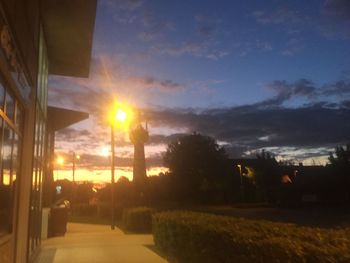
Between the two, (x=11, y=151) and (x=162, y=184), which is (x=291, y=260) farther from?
(x=162, y=184)

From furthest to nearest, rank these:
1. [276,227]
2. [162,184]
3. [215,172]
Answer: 1. [215,172]
2. [162,184]
3. [276,227]

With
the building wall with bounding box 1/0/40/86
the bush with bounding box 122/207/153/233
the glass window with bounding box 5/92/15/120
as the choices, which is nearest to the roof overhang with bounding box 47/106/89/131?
the bush with bounding box 122/207/153/233

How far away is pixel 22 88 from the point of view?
820 cm

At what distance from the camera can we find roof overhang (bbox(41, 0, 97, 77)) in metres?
12.0

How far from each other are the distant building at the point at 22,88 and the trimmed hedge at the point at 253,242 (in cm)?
358

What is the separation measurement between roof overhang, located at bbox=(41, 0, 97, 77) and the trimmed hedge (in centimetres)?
629

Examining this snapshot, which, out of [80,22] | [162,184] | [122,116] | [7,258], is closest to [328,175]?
[162,184]

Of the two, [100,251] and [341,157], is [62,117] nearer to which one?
[100,251]

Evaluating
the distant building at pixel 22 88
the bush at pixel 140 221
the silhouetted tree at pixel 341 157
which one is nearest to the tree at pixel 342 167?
the silhouetted tree at pixel 341 157

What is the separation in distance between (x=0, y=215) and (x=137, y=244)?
7929 millimetres

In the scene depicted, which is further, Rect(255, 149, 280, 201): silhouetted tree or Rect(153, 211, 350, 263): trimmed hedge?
Rect(255, 149, 280, 201): silhouetted tree

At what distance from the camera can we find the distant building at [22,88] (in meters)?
6.84

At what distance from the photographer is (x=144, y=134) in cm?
5038

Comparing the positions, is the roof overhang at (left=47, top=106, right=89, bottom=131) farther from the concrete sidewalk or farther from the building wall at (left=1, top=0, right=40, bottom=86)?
the building wall at (left=1, top=0, right=40, bottom=86)
